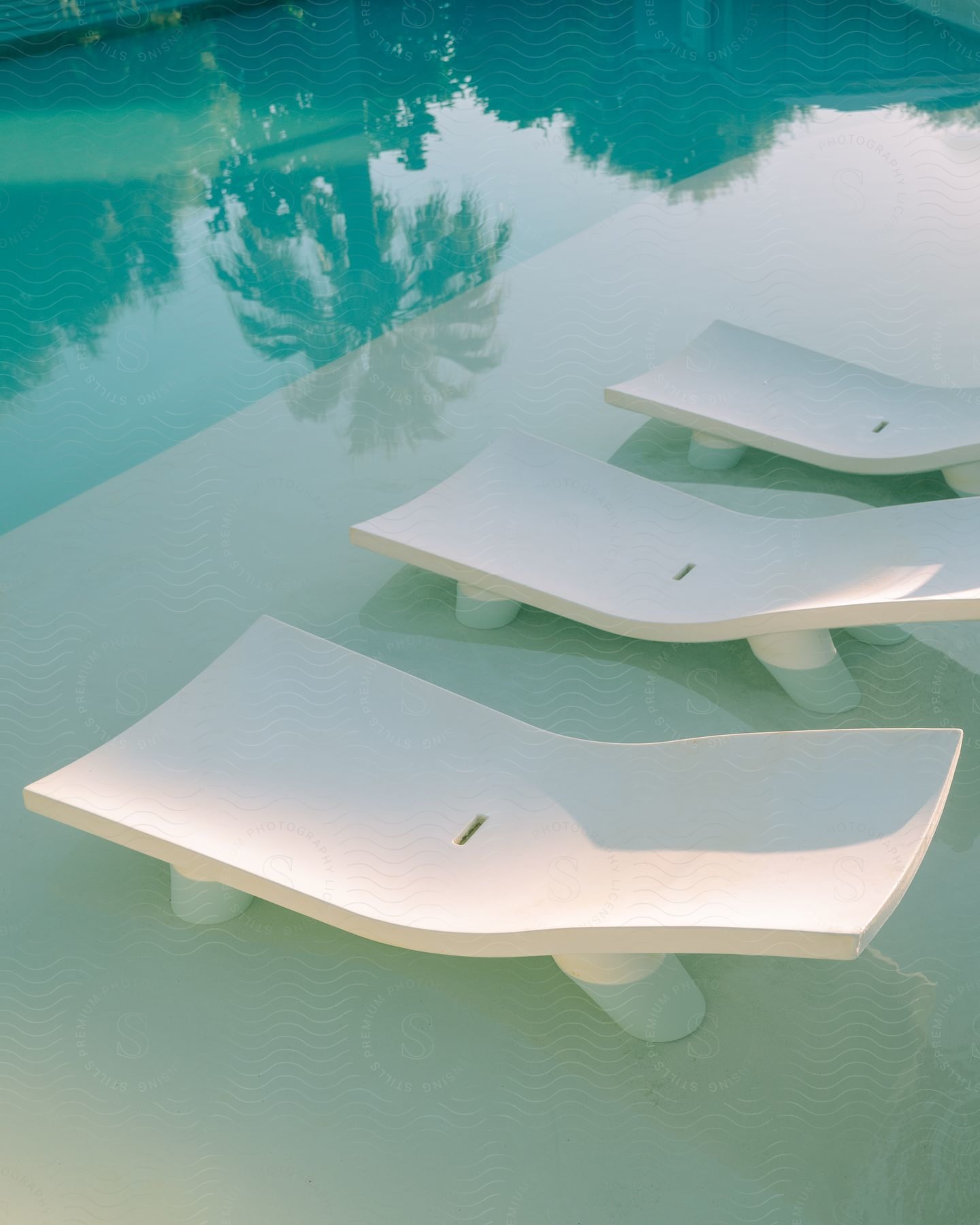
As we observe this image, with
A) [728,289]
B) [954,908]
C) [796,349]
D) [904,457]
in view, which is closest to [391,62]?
[728,289]

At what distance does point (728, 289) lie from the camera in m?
4.84

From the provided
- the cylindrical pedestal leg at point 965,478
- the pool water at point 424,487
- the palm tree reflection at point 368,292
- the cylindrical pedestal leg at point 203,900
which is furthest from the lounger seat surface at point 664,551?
the cylindrical pedestal leg at point 203,900

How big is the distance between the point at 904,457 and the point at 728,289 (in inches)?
71.3

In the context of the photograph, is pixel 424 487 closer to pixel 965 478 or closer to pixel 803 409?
pixel 803 409

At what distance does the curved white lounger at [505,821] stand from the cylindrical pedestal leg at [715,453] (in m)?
1.44

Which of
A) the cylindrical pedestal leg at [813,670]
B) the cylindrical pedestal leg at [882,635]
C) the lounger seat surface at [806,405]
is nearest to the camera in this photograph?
the cylindrical pedestal leg at [813,670]

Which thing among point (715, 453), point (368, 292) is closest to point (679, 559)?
point (715, 453)

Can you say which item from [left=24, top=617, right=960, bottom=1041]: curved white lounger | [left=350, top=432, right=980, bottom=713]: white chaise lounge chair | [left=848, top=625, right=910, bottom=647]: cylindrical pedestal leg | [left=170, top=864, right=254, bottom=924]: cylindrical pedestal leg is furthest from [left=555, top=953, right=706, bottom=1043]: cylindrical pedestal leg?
[left=848, top=625, right=910, bottom=647]: cylindrical pedestal leg

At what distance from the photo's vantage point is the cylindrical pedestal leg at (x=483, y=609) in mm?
3029

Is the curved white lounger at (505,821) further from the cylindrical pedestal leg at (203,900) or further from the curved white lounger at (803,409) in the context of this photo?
the curved white lounger at (803,409)

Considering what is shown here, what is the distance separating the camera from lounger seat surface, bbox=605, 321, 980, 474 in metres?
3.31

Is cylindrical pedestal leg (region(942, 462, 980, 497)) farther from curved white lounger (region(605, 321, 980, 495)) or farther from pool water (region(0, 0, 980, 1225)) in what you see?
pool water (region(0, 0, 980, 1225))

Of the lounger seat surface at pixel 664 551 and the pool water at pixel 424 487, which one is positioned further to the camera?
the lounger seat surface at pixel 664 551

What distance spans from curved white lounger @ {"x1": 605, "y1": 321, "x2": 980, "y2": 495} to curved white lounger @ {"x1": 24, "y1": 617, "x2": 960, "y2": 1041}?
134cm
